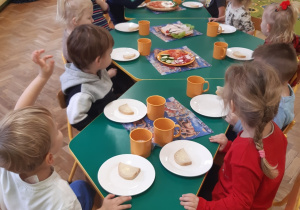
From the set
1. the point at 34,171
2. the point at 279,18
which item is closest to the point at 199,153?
the point at 34,171

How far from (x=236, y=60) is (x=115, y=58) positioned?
2.83ft

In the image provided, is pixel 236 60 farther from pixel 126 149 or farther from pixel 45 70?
pixel 45 70

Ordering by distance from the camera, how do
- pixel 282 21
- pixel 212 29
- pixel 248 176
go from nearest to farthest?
pixel 248 176
pixel 282 21
pixel 212 29

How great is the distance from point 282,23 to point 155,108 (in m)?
1.42

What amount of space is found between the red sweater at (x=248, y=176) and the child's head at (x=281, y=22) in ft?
4.00

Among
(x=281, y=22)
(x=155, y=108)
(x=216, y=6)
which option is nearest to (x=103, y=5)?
(x=216, y=6)

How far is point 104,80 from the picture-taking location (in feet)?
5.32

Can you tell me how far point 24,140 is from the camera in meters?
0.86

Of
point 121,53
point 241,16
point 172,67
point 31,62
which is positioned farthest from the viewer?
point 31,62

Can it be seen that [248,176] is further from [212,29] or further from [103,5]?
[103,5]

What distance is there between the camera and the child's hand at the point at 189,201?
0.90m

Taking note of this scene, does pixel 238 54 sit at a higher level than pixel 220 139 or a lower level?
higher

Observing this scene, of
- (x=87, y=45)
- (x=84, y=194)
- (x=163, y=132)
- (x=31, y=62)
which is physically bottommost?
(x=31, y=62)

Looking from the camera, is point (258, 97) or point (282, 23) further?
point (282, 23)
